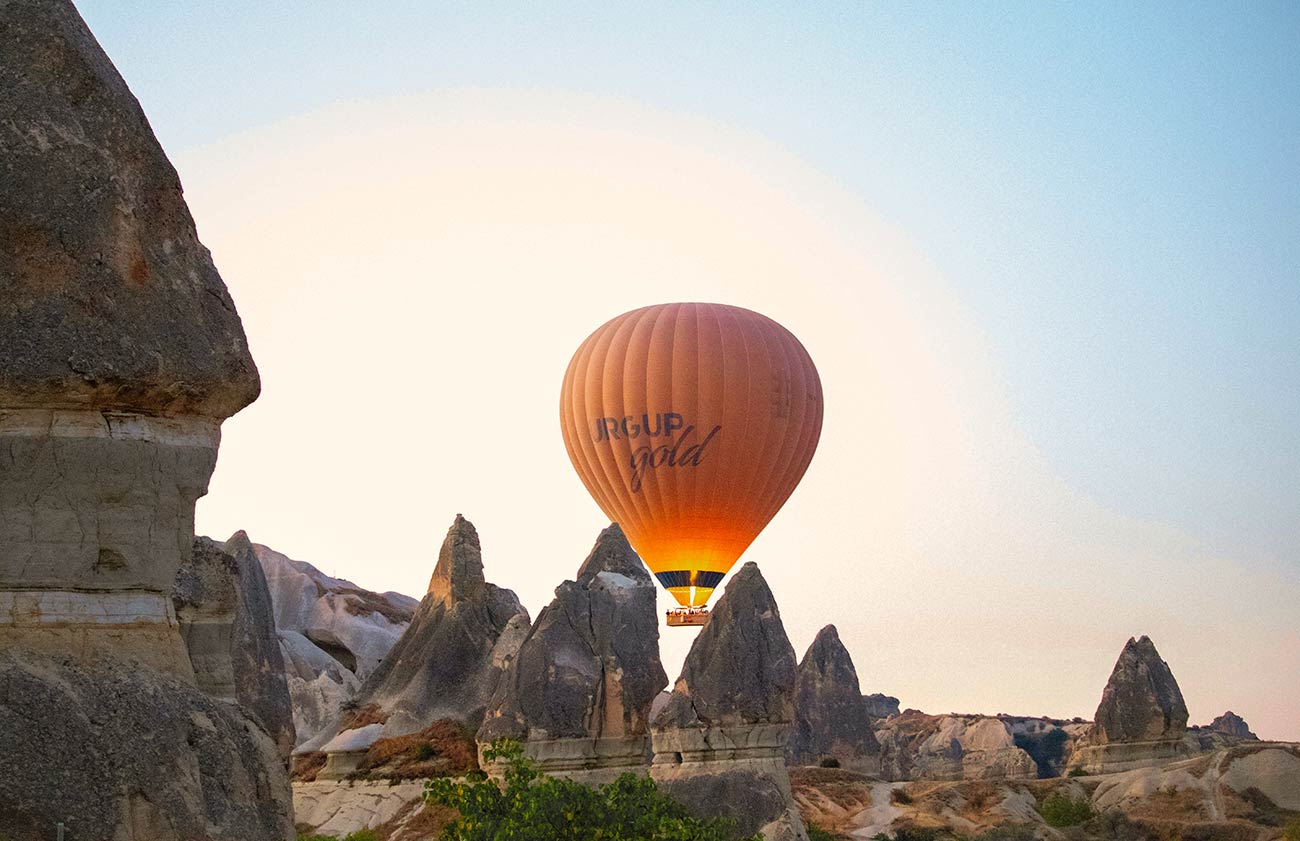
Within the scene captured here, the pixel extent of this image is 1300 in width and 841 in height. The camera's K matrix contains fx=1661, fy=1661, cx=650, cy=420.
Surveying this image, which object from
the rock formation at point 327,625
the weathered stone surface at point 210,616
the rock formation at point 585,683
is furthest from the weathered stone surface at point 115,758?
the rock formation at point 327,625

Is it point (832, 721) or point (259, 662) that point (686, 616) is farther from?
point (259, 662)

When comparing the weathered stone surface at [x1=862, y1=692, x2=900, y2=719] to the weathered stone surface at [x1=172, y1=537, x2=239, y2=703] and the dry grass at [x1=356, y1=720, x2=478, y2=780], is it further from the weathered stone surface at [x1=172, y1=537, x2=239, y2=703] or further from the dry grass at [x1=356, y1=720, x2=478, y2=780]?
the weathered stone surface at [x1=172, y1=537, x2=239, y2=703]

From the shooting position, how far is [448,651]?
92.6ft

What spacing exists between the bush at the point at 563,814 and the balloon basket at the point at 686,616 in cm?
3096

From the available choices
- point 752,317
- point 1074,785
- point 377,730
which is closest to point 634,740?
point 377,730

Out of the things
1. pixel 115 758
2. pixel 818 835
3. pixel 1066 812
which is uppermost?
pixel 1066 812

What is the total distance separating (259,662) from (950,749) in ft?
123

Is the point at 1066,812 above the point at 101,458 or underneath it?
underneath

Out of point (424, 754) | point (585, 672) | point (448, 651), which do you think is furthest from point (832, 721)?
point (585, 672)

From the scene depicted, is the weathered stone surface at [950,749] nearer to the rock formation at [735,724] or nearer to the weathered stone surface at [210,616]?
the rock formation at [735,724]

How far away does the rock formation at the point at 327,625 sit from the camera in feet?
133

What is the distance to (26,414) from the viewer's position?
605 centimetres

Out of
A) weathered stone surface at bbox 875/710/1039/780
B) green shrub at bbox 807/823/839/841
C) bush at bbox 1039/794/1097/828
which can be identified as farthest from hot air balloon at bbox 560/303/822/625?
green shrub at bbox 807/823/839/841

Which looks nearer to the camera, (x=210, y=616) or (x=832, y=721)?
(x=210, y=616)
